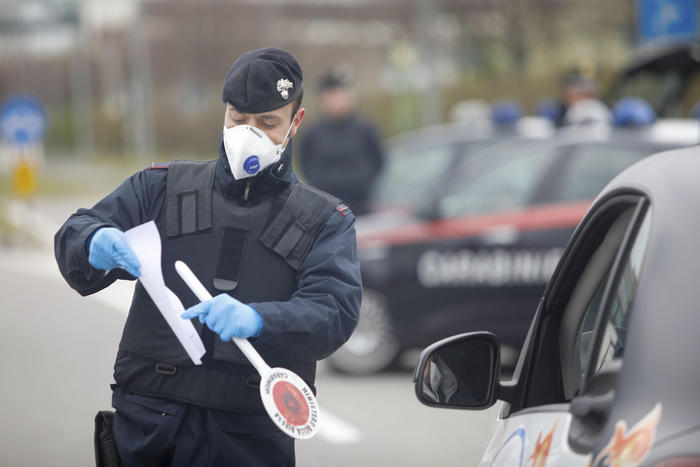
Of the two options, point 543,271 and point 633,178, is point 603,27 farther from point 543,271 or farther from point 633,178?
point 633,178

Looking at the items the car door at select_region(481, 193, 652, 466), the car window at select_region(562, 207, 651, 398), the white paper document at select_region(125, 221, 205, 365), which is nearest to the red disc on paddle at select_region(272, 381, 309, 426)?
the white paper document at select_region(125, 221, 205, 365)

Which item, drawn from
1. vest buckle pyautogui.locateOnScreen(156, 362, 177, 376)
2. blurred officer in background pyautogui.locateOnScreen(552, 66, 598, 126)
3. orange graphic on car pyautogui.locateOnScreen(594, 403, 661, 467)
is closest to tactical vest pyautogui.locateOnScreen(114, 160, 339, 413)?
vest buckle pyautogui.locateOnScreen(156, 362, 177, 376)

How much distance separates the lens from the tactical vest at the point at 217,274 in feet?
9.81

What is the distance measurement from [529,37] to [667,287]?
3330cm

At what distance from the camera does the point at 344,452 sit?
6.26 meters

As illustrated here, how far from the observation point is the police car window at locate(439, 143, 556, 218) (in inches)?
308

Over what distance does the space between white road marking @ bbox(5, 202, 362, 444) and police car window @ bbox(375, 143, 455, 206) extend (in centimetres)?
253

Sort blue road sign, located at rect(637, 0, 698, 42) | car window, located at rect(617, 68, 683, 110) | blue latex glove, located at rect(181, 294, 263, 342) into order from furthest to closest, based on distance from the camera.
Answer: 1. car window, located at rect(617, 68, 683, 110)
2. blue road sign, located at rect(637, 0, 698, 42)
3. blue latex glove, located at rect(181, 294, 263, 342)

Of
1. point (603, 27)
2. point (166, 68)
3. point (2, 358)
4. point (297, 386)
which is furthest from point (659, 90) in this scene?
point (166, 68)

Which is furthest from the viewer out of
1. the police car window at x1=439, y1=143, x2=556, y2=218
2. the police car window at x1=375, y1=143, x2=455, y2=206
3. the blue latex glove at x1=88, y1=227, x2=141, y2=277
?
the police car window at x1=375, y1=143, x2=455, y2=206

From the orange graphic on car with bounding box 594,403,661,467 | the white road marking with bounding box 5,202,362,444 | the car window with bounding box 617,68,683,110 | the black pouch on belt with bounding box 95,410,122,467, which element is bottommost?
the white road marking with bounding box 5,202,362,444

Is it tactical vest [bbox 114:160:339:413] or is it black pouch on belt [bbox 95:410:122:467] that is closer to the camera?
tactical vest [bbox 114:160:339:413]

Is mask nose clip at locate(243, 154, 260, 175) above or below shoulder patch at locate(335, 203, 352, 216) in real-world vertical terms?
above

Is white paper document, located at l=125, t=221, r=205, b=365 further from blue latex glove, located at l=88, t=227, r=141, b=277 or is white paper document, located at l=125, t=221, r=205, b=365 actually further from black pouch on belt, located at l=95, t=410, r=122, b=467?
black pouch on belt, located at l=95, t=410, r=122, b=467
